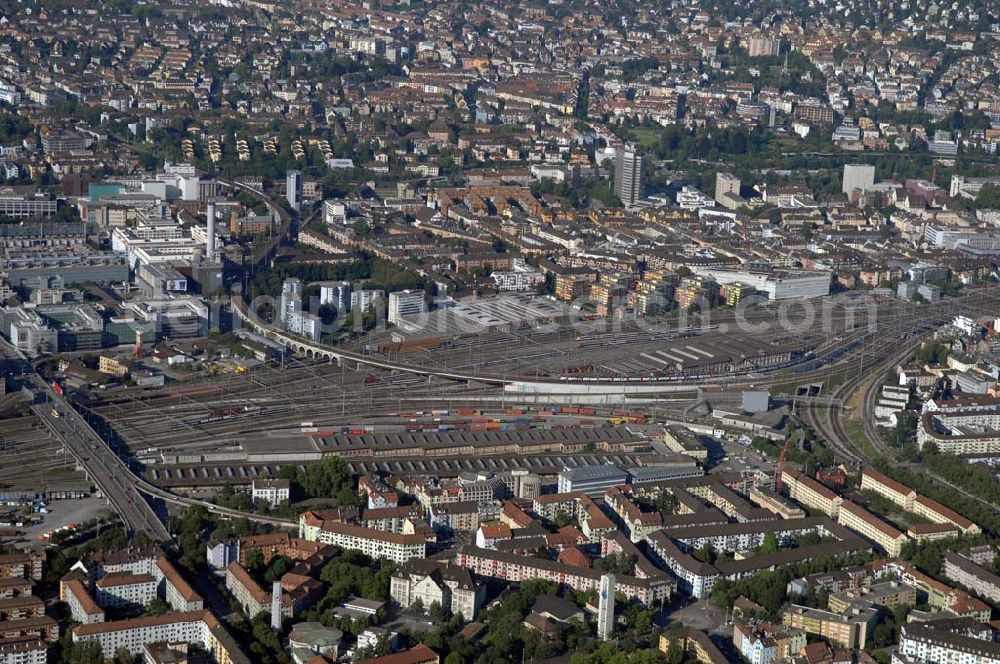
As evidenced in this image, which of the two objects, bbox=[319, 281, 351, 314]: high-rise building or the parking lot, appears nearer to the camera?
the parking lot

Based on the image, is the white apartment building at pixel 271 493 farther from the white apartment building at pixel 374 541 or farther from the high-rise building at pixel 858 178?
the high-rise building at pixel 858 178

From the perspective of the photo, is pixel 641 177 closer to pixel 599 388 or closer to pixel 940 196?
pixel 940 196

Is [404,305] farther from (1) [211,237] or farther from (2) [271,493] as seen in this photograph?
(2) [271,493]

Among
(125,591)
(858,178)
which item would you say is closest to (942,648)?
(125,591)

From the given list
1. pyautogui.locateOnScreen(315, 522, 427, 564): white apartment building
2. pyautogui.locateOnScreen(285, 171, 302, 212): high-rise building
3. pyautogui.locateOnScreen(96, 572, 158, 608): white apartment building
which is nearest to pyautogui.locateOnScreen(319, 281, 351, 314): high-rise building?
pyautogui.locateOnScreen(285, 171, 302, 212): high-rise building

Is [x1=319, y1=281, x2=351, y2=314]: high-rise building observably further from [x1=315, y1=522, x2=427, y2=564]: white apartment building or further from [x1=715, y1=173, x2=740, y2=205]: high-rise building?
[x1=715, y1=173, x2=740, y2=205]: high-rise building

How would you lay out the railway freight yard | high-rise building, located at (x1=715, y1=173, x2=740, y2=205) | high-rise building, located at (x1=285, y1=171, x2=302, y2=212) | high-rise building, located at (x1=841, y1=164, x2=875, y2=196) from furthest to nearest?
1. high-rise building, located at (x1=841, y1=164, x2=875, y2=196)
2. high-rise building, located at (x1=715, y1=173, x2=740, y2=205)
3. high-rise building, located at (x1=285, y1=171, x2=302, y2=212)
4. the railway freight yard

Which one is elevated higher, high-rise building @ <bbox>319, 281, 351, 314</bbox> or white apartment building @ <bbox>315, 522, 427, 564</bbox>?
high-rise building @ <bbox>319, 281, 351, 314</bbox>
